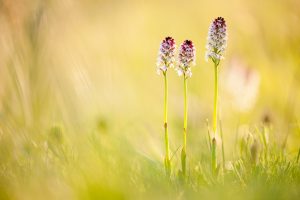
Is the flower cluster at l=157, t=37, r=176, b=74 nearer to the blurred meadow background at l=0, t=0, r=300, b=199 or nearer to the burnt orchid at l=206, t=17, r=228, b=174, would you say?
the burnt orchid at l=206, t=17, r=228, b=174

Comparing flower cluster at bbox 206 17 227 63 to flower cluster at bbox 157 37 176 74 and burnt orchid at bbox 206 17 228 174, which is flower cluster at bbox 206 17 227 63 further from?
flower cluster at bbox 157 37 176 74

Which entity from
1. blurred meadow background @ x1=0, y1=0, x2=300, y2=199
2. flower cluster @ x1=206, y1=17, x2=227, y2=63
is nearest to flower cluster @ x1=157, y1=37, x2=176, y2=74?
flower cluster @ x1=206, y1=17, x2=227, y2=63

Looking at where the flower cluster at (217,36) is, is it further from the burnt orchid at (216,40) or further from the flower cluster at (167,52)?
the flower cluster at (167,52)

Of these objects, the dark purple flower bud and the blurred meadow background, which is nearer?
the blurred meadow background

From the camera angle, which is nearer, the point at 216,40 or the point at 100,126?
the point at 216,40

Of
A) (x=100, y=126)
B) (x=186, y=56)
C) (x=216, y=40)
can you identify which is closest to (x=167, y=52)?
(x=186, y=56)

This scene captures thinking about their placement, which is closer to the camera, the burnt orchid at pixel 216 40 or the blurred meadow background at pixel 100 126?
the blurred meadow background at pixel 100 126

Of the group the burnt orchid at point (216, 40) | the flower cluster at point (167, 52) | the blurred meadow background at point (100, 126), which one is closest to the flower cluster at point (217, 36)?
the burnt orchid at point (216, 40)

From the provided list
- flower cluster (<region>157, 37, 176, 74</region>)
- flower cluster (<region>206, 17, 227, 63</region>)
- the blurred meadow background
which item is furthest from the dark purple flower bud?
the blurred meadow background

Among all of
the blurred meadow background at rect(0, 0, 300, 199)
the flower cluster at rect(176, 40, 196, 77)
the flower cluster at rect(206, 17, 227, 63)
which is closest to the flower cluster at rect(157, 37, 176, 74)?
the flower cluster at rect(176, 40, 196, 77)

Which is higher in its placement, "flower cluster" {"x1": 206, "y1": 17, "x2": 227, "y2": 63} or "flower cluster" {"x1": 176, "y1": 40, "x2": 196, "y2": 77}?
"flower cluster" {"x1": 206, "y1": 17, "x2": 227, "y2": 63}

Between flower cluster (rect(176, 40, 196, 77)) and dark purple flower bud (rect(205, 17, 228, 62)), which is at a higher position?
dark purple flower bud (rect(205, 17, 228, 62))

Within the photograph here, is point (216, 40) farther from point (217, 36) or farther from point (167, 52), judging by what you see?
point (167, 52)
